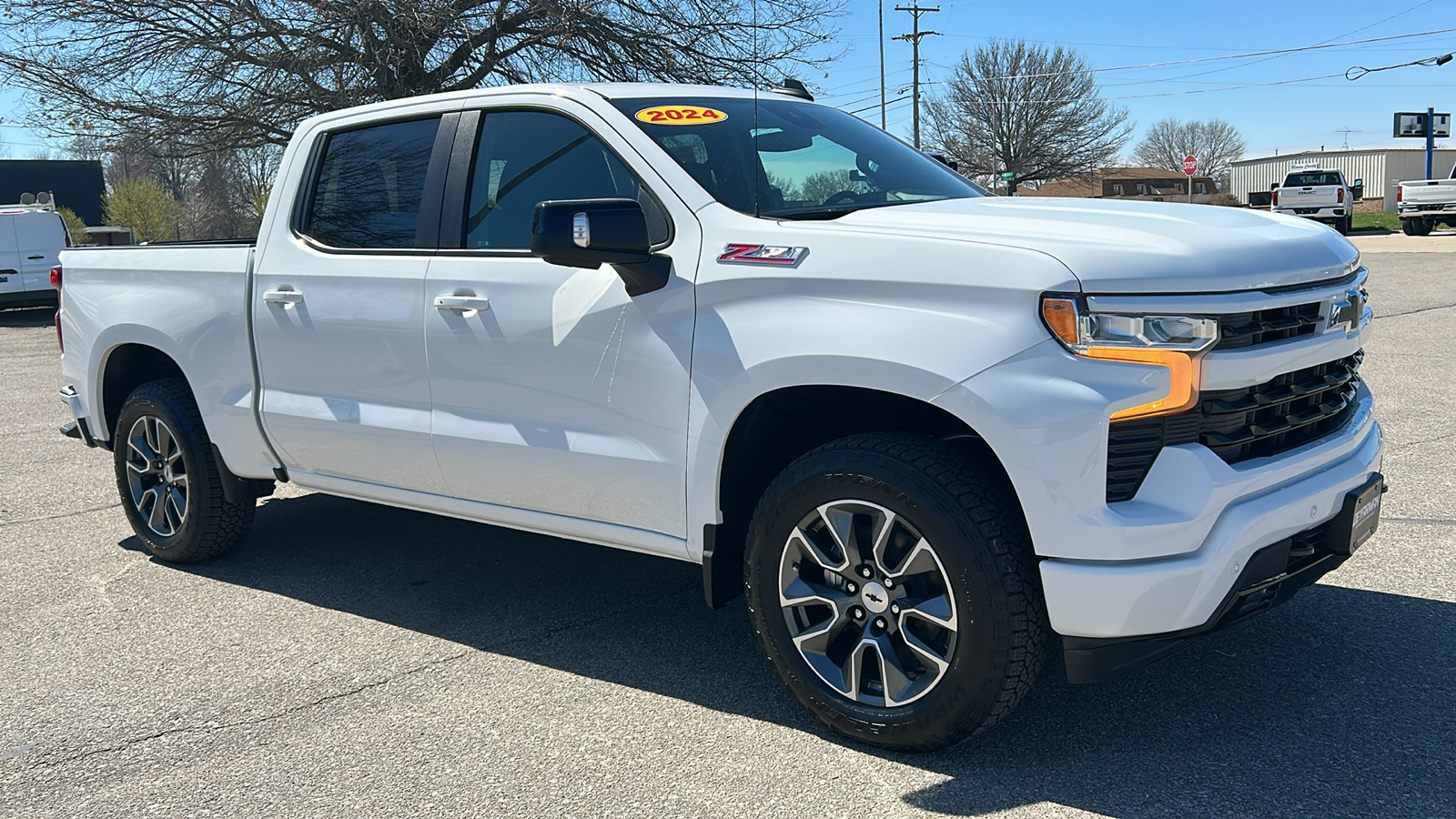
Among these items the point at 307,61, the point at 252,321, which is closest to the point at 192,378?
the point at 252,321

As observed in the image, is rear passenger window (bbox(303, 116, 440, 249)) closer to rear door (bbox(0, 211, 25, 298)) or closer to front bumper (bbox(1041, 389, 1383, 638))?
front bumper (bbox(1041, 389, 1383, 638))

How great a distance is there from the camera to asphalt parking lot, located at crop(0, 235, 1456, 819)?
3.20 m

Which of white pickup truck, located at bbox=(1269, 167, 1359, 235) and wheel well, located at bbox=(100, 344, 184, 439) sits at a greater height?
white pickup truck, located at bbox=(1269, 167, 1359, 235)

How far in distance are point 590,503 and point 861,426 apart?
0.92 meters

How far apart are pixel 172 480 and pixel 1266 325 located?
4.55m

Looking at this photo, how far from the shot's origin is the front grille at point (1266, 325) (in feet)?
9.89

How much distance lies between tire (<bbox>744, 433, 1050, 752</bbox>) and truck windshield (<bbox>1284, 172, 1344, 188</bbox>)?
1417 inches

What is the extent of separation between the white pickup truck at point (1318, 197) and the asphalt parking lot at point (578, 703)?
3190 centimetres

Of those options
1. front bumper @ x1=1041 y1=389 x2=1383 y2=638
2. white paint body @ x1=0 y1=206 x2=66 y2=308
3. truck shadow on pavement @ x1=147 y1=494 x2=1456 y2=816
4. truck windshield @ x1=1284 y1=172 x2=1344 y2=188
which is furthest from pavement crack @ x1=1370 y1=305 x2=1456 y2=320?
truck windshield @ x1=1284 y1=172 x2=1344 y2=188

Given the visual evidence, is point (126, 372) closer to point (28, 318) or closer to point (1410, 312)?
point (1410, 312)

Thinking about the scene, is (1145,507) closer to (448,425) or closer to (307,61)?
(448,425)

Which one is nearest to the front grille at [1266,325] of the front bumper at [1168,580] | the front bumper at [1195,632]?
the front bumper at [1168,580]

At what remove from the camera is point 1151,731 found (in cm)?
346

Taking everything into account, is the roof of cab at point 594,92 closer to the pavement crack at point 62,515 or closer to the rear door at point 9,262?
the pavement crack at point 62,515
